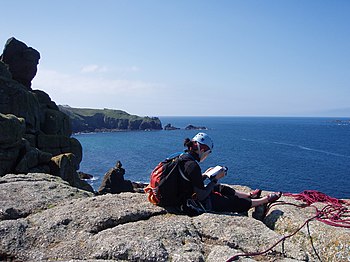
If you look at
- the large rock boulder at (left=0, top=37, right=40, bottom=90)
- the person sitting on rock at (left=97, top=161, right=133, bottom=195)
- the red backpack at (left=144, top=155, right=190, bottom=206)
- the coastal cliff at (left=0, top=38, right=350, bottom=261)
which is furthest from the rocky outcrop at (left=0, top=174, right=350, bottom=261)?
the large rock boulder at (left=0, top=37, right=40, bottom=90)

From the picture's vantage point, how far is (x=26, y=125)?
4591cm

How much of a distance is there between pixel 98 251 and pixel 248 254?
3.34 m

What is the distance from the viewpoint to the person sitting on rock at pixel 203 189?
9.12m

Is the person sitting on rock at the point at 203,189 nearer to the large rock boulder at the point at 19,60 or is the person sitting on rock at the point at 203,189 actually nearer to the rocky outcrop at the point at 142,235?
the rocky outcrop at the point at 142,235

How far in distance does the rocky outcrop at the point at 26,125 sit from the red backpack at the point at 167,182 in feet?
87.7

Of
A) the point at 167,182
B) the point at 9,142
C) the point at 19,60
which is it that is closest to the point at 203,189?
the point at 167,182

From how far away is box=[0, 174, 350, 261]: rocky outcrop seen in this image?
23.5 ft

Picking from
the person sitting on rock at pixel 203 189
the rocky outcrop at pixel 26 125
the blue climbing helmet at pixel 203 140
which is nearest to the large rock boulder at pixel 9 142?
the rocky outcrop at pixel 26 125

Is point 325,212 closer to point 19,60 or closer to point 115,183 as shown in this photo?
point 115,183

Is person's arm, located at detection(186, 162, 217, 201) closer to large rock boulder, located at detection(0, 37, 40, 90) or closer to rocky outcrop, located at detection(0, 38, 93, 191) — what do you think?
rocky outcrop, located at detection(0, 38, 93, 191)

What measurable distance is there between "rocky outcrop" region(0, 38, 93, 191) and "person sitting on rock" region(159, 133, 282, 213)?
89.9 ft

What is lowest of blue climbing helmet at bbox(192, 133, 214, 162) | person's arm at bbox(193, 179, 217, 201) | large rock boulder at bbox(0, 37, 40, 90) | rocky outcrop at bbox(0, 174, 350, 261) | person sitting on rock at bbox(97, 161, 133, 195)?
person sitting on rock at bbox(97, 161, 133, 195)

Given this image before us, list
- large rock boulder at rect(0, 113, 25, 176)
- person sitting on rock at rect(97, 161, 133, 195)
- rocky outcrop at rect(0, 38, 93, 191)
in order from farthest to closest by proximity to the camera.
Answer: person sitting on rock at rect(97, 161, 133, 195)
rocky outcrop at rect(0, 38, 93, 191)
large rock boulder at rect(0, 113, 25, 176)

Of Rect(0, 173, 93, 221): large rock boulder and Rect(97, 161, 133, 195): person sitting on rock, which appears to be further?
Rect(97, 161, 133, 195): person sitting on rock
